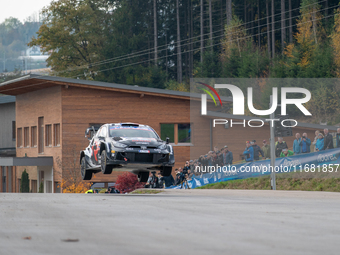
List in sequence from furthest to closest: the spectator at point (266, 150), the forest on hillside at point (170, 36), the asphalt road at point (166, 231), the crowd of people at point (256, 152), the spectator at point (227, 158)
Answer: the forest on hillside at point (170, 36) → the spectator at point (227, 158) → the spectator at point (266, 150) → the crowd of people at point (256, 152) → the asphalt road at point (166, 231)

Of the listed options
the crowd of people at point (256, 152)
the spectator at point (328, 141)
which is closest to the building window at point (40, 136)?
the crowd of people at point (256, 152)

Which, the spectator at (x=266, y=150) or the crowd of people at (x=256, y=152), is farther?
the spectator at (x=266, y=150)

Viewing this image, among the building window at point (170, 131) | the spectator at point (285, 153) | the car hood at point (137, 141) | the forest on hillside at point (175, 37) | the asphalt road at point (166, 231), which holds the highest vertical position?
the forest on hillside at point (175, 37)

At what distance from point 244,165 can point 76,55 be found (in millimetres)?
49183

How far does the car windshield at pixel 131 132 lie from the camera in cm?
1909

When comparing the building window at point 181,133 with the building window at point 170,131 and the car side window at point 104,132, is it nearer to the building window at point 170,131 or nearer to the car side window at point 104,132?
the building window at point 170,131

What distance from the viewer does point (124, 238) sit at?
8.09 m

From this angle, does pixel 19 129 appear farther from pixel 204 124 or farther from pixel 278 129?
pixel 278 129

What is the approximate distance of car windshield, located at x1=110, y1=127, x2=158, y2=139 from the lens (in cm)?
1909

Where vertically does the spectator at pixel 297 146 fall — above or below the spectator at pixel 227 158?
above

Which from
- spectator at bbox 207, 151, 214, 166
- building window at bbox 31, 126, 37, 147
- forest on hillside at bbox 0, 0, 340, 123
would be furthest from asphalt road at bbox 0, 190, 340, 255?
forest on hillside at bbox 0, 0, 340, 123

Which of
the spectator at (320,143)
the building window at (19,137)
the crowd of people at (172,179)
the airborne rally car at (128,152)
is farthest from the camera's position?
the building window at (19,137)

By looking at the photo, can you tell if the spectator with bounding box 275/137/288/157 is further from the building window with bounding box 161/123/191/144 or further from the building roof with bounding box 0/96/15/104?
the building roof with bounding box 0/96/15/104

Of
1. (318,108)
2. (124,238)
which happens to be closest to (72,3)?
(318,108)
